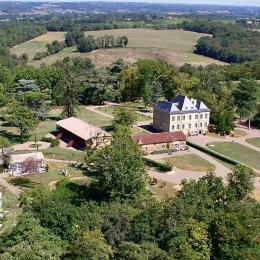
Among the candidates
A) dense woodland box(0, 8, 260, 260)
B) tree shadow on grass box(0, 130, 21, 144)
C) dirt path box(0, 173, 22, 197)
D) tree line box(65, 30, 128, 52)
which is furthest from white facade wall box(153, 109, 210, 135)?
tree line box(65, 30, 128, 52)

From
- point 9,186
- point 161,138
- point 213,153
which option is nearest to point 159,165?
point 161,138

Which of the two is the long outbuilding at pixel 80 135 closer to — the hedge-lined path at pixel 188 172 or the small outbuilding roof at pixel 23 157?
the hedge-lined path at pixel 188 172

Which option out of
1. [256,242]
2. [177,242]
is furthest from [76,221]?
[256,242]

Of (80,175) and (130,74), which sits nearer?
(80,175)

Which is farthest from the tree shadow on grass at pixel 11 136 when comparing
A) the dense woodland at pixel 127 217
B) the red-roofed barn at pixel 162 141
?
the red-roofed barn at pixel 162 141

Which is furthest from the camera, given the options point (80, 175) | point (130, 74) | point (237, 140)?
point (130, 74)

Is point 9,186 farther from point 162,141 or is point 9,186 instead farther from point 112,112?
point 112,112

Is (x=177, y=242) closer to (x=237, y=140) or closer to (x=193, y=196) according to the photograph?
(x=193, y=196)

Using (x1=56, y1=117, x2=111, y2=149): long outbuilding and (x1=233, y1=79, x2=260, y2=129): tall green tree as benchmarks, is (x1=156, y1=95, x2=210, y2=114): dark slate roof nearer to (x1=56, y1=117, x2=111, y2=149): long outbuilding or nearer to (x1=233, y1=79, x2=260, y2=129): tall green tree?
(x1=233, y1=79, x2=260, y2=129): tall green tree
